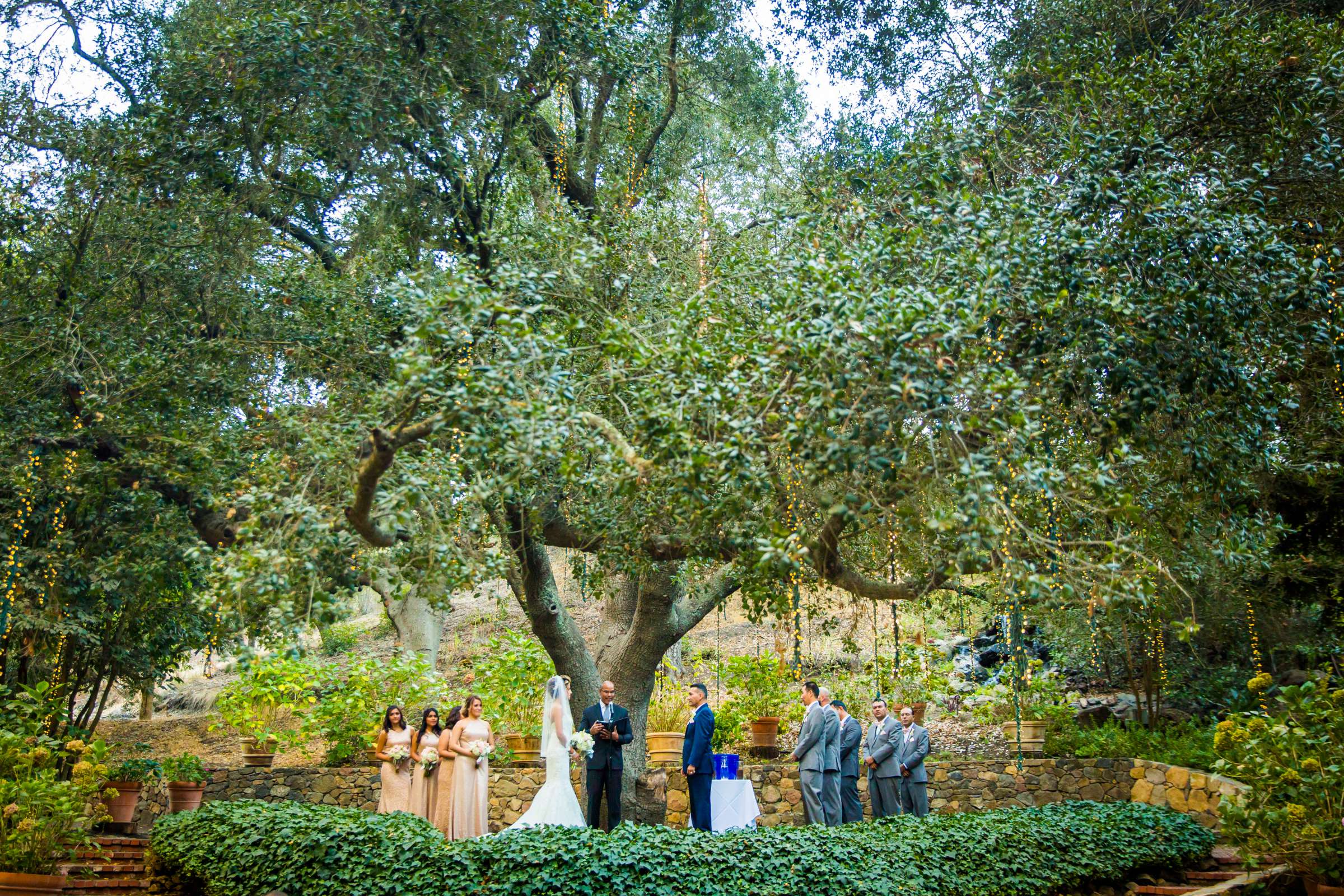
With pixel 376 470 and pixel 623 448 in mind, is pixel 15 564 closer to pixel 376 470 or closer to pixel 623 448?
pixel 376 470

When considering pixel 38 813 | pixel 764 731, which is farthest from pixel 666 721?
pixel 38 813

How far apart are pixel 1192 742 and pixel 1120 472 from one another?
4.62 metres

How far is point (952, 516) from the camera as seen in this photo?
483 cm

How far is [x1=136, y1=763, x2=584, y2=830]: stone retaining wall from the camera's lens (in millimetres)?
11016

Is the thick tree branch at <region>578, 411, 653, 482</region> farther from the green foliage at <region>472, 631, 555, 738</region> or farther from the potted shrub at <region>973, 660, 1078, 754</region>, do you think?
the potted shrub at <region>973, 660, 1078, 754</region>

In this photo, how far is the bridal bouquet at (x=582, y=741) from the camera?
7.84 metres

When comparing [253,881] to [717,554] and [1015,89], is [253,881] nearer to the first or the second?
[717,554]

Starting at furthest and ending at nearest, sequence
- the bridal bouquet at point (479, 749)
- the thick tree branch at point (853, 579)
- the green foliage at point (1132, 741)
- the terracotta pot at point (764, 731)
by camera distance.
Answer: the terracotta pot at point (764, 731) → the green foliage at point (1132, 741) → the bridal bouquet at point (479, 749) → the thick tree branch at point (853, 579)

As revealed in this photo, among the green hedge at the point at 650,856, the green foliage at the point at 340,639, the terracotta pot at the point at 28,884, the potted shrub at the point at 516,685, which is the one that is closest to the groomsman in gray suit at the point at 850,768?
the green hedge at the point at 650,856

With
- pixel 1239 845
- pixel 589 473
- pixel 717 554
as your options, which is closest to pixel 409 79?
pixel 589 473

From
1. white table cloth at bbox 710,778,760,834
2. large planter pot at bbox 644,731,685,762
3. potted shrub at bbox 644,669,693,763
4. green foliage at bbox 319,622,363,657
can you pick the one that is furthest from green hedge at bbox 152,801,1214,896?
green foliage at bbox 319,622,363,657

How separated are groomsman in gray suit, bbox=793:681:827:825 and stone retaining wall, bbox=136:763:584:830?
9.54 feet

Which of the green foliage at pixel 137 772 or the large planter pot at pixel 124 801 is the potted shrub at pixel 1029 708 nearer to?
the green foliage at pixel 137 772

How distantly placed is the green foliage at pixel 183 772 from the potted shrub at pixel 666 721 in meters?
4.94
